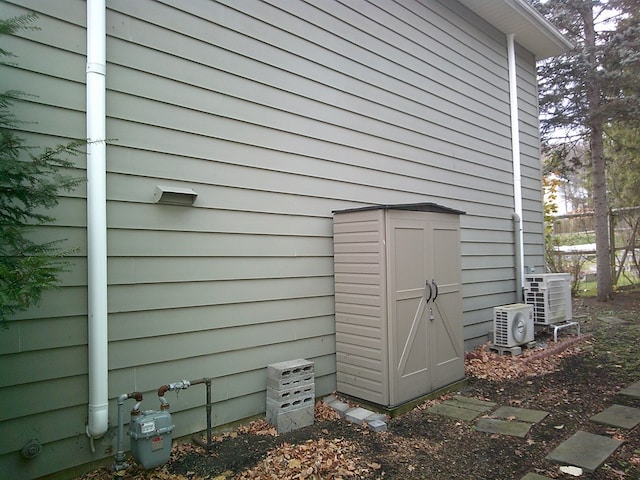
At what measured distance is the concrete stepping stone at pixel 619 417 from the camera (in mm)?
3354

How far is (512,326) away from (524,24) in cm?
485

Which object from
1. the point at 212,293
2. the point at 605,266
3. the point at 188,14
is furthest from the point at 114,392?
the point at 605,266

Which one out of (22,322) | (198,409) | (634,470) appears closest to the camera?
(22,322)

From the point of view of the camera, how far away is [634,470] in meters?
2.65

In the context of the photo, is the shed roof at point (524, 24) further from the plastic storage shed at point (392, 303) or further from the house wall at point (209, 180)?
the plastic storage shed at point (392, 303)

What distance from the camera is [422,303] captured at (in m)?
3.95

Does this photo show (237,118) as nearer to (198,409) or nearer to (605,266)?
(198,409)

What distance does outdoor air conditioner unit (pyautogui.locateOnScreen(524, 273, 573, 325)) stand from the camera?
6.03 m

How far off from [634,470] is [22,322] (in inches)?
154

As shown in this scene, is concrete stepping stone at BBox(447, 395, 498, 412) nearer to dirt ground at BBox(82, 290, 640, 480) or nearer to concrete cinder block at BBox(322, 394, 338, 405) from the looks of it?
dirt ground at BBox(82, 290, 640, 480)

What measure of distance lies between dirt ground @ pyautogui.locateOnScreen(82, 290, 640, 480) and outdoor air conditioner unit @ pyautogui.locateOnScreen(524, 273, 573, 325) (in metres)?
1.44

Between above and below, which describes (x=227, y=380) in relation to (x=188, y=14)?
below

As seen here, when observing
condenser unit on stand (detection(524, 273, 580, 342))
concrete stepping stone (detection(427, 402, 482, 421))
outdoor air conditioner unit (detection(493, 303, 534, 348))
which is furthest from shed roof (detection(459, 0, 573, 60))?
concrete stepping stone (detection(427, 402, 482, 421))

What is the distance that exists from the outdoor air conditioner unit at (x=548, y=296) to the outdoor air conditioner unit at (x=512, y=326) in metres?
0.59
